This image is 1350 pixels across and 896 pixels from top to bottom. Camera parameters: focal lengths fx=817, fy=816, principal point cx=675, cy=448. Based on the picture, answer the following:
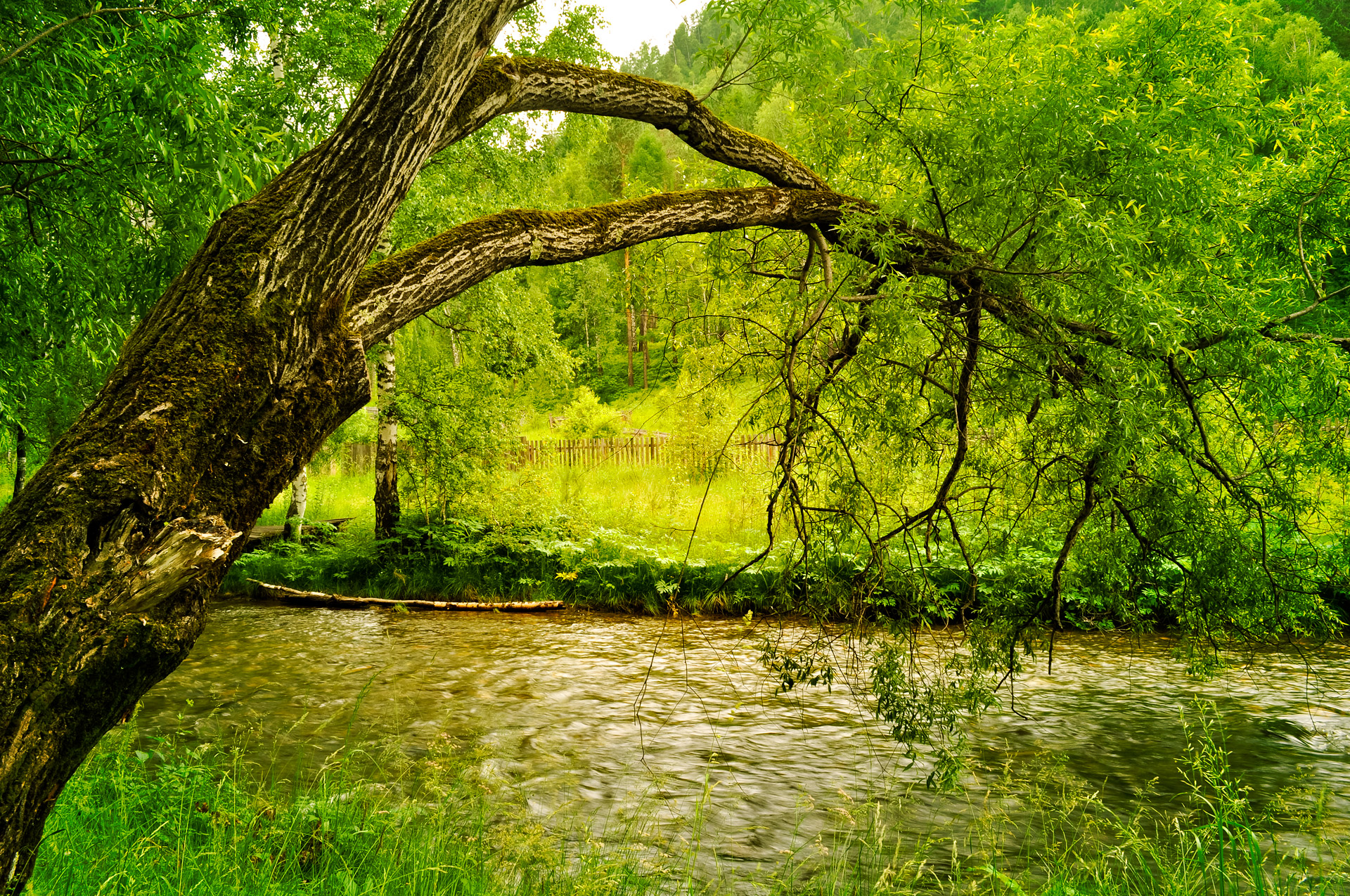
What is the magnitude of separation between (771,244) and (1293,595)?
14.1ft

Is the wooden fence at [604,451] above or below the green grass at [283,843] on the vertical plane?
above

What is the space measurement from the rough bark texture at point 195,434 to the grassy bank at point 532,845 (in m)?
0.95

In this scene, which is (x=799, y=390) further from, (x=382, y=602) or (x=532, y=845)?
(x=382, y=602)

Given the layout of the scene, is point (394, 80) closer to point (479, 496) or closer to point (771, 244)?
point (771, 244)

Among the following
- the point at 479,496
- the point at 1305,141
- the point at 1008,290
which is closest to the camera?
the point at 1008,290

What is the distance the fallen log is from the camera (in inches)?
489

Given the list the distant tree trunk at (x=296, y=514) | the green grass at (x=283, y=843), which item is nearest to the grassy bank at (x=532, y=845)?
the green grass at (x=283, y=843)

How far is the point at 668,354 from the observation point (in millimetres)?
6293

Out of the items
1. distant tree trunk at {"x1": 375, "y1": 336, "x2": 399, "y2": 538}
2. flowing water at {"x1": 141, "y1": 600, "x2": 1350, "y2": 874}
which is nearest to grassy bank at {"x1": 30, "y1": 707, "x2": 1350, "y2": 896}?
flowing water at {"x1": 141, "y1": 600, "x2": 1350, "y2": 874}

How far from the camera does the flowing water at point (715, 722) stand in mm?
5652

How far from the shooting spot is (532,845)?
4.38 metres

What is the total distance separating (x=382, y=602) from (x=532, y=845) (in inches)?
364

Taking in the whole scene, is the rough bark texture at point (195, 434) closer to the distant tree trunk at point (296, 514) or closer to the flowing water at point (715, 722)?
the flowing water at point (715, 722)

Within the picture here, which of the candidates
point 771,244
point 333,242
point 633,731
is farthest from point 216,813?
point 771,244
